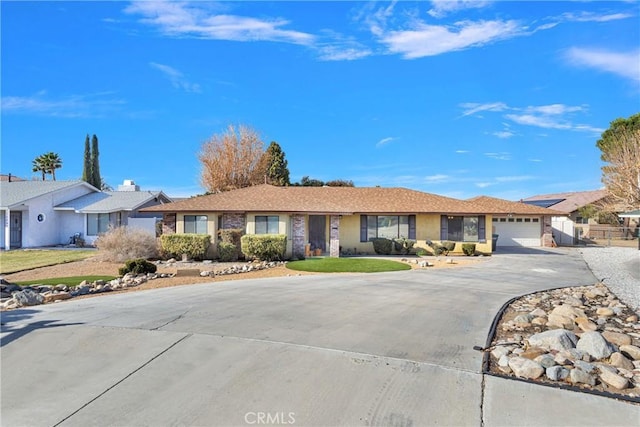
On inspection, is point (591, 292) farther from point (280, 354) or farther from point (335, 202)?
point (335, 202)

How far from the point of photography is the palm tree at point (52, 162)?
4044 centimetres

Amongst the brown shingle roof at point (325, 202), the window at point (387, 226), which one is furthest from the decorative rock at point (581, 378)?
the window at point (387, 226)

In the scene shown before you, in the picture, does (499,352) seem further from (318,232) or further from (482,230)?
(482,230)

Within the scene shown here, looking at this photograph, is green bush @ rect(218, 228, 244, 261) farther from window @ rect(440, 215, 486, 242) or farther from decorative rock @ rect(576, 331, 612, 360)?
decorative rock @ rect(576, 331, 612, 360)

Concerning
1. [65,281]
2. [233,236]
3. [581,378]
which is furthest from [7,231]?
[581,378]

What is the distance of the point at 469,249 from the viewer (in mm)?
21516

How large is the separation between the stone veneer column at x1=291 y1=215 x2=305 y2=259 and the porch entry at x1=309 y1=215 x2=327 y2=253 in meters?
1.37

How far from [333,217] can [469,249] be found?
26.0 feet

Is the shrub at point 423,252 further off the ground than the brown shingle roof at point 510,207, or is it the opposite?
the brown shingle roof at point 510,207

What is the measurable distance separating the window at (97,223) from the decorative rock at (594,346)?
91.1 ft

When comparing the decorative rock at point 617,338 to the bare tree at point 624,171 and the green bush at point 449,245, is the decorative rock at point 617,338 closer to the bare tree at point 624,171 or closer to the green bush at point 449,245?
the green bush at point 449,245

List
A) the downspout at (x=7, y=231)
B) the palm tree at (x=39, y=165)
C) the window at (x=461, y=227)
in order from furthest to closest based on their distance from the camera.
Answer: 1. the palm tree at (x=39, y=165)
2. the downspout at (x=7, y=231)
3. the window at (x=461, y=227)

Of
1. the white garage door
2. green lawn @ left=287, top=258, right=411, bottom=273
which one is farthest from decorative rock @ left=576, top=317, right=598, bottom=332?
the white garage door

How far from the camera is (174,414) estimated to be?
3941 millimetres
